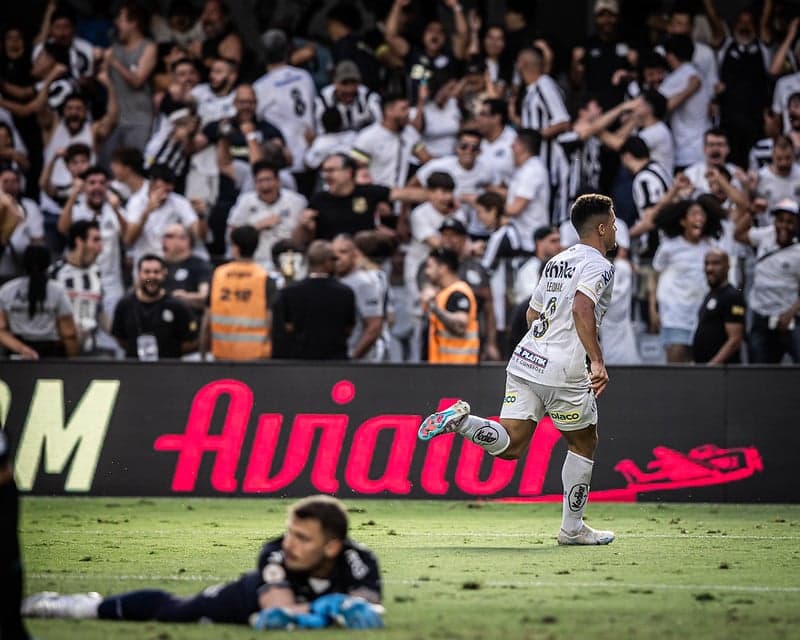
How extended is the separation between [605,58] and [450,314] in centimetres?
521

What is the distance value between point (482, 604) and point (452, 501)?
20.6 feet

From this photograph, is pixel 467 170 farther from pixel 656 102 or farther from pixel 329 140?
pixel 656 102

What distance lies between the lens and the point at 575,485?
9672 mm

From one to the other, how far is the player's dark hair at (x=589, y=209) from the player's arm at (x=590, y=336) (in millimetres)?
524

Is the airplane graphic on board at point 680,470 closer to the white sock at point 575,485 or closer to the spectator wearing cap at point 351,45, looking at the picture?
the white sock at point 575,485

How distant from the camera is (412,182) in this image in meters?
16.7

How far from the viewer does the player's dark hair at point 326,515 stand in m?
6.25

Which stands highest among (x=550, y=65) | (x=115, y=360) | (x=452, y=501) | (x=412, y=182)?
(x=550, y=65)

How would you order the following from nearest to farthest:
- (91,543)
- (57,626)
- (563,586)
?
(57,626) < (563,586) < (91,543)

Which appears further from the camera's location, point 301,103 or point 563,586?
point 301,103

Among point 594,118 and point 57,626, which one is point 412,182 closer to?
point 594,118

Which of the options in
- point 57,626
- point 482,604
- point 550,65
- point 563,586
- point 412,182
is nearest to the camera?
point 57,626

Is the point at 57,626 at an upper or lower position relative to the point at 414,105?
lower

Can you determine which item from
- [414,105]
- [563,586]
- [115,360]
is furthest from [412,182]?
[563,586]
